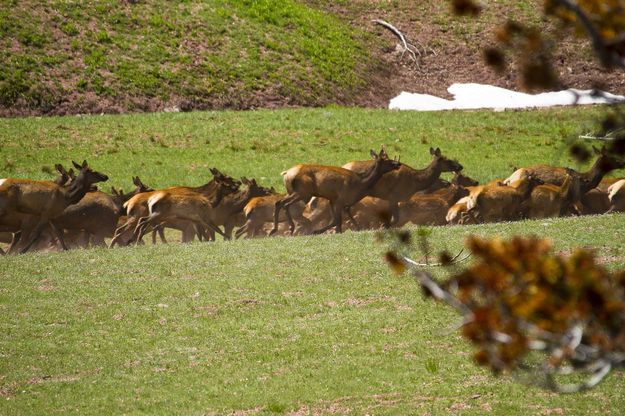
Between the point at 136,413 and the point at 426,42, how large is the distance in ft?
143

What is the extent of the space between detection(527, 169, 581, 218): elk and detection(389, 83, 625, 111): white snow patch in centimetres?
1977

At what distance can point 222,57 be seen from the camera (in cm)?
4581

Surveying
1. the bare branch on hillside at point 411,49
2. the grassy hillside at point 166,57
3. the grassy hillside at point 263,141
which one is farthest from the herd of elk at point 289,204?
the bare branch on hillside at point 411,49

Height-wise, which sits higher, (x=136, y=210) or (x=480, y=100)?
(x=136, y=210)

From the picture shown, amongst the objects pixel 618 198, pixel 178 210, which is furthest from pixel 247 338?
pixel 618 198

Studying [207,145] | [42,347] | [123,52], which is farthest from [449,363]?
[123,52]

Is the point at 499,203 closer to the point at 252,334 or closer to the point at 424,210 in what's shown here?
the point at 424,210

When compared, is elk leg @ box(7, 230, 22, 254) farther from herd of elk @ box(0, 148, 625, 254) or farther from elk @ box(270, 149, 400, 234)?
elk @ box(270, 149, 400, 234)

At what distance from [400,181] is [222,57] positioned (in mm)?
22780

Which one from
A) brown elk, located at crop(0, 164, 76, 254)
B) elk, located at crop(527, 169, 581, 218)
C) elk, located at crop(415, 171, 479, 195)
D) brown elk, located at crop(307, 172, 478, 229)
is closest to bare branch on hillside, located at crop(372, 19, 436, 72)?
elk, located at crop(415, 171, 479, 195)

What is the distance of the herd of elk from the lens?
73.0ft

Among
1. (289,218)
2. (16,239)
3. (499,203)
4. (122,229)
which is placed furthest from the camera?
(289,218)

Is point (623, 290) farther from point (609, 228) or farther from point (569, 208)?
point (569, 208)

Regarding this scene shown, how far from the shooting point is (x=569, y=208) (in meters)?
23.7
